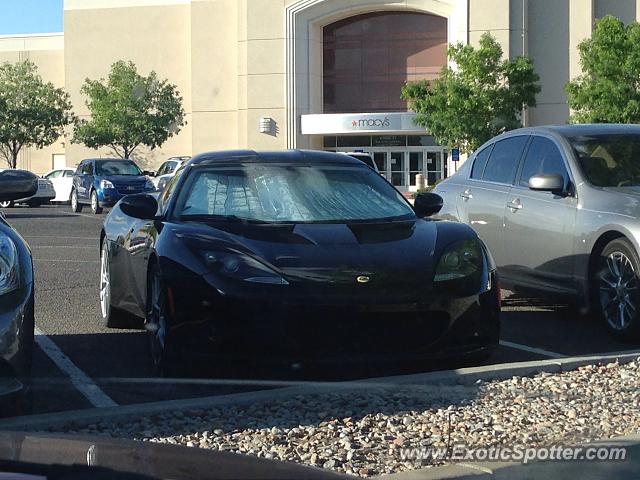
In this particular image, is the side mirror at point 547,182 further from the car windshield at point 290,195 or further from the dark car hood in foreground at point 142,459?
Answer: the dark car hood in foreground at point 142,459

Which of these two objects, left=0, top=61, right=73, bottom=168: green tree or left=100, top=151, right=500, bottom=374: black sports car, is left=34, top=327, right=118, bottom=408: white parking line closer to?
left=100, top=151, right=500, bottom=374: black sports car

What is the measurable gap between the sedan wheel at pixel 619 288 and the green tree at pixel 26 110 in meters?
51.2

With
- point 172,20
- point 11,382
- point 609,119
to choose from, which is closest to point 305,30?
point 172,20

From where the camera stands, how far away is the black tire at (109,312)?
7.78m

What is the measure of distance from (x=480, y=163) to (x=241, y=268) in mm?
4254

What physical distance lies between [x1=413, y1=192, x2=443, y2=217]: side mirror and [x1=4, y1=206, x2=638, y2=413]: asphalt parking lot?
3.43 ft

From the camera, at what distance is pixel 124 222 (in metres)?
7.70

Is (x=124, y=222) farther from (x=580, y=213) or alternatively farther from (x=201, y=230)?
(x=580, y=213)

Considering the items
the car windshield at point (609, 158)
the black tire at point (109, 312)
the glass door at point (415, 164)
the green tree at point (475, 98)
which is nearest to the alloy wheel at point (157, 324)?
the black tire at point (109, 312)

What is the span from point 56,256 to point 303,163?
23.3ft

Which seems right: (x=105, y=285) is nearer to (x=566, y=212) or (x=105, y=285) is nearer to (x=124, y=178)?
(x=566, y=212)

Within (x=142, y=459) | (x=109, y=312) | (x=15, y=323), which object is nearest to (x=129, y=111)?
(x=109, y=312)

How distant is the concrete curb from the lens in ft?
15.3

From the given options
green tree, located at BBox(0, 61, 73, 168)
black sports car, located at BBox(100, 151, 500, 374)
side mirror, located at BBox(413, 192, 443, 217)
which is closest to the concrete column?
green tree, located at BBox(0, 61, 73, 168)
